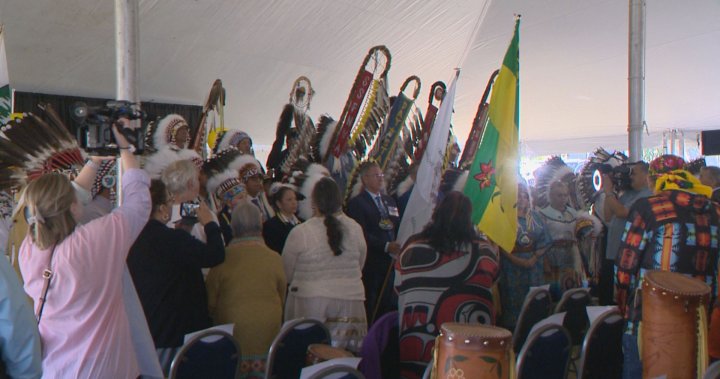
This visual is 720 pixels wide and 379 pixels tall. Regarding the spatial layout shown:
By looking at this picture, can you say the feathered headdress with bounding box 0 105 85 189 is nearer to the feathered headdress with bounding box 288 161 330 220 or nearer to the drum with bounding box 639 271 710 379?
the feathered headdress with bounding box 288 161 330 220

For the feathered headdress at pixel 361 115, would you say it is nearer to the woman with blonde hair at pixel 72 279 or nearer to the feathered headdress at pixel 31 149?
the feathered headdress at pixel 31 149

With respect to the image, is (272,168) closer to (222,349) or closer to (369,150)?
(369,150)

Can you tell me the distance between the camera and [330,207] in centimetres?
327

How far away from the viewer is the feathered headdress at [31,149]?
2723mm

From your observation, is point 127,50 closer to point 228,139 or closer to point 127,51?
point 127,51

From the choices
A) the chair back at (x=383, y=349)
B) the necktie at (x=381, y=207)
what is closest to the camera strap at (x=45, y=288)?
the chair back at (x=383, y=349)

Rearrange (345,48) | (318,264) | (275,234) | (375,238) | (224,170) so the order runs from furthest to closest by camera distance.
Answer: (345,48) → (375,238) → (224,170) → (275,234) → (318,264)

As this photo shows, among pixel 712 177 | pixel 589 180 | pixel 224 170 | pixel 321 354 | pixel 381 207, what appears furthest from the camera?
pixel 712 177

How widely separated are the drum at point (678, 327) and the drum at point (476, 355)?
2.68 ft

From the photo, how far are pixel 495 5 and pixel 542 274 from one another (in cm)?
555

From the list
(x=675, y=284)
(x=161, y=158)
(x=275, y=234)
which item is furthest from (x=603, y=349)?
(x=161, y=158)

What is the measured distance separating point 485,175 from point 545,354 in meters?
1.29

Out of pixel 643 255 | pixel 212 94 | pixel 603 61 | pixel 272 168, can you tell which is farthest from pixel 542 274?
pixel 603 61

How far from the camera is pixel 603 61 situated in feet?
33.0
